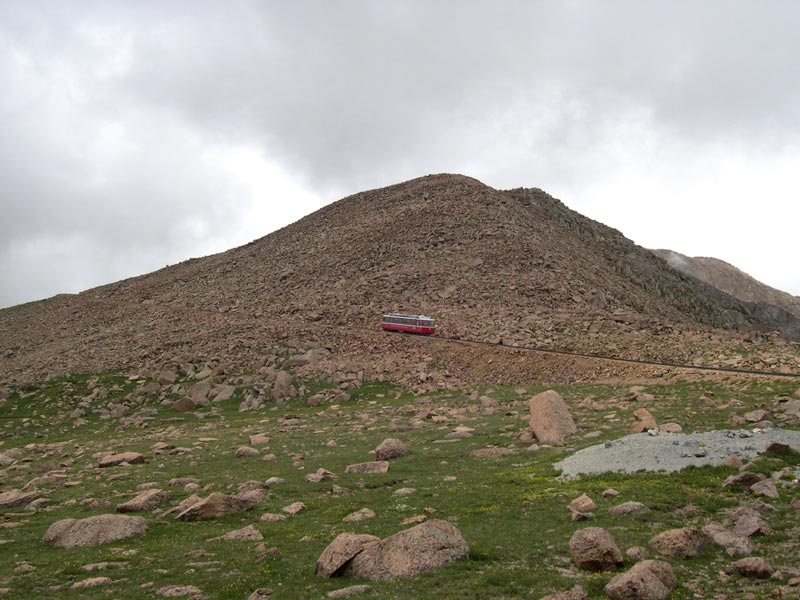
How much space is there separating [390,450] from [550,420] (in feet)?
25.4

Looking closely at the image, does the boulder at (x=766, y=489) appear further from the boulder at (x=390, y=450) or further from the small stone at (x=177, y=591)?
the small stone at (x=177, y=591)

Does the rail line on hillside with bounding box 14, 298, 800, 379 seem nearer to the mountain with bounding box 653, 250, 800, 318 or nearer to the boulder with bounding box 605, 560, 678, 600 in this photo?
the boulder with bounding box 605, 560, 678, 600

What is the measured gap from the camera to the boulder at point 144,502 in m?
22.0

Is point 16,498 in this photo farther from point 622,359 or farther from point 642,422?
point 622,359

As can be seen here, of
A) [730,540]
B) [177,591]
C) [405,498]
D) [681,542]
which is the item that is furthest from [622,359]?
[177,591]

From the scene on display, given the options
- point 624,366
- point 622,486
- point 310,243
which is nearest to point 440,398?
point 624,366

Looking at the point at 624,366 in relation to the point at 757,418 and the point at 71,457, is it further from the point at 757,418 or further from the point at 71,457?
the point at 71,457

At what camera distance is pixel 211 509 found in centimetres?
2045

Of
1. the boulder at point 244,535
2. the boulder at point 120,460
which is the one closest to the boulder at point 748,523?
the boulder at point 244,535

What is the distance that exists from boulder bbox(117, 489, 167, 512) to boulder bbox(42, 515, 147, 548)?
2.28 meters

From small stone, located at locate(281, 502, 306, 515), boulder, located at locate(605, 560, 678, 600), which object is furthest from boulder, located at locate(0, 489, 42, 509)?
boulder, located at locate(605, 560, 678, 600)

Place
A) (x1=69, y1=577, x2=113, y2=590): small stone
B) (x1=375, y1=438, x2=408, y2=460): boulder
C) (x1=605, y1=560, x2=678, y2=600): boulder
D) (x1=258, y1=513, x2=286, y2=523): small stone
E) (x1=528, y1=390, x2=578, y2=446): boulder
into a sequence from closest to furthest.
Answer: (x1=605, y1=560, x2=678, y2=600): boulder < (x1=69, y1=577, x2=113, y2=590): small stone < (x1=258, y1=513, x2=286, y2=523): small stone < (x1=375, y1=438, x2=408, y2=460): boulder < (x1=528, y1=390, x2=578, y2=446): boulder

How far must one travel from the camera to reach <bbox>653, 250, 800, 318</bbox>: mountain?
18400cm

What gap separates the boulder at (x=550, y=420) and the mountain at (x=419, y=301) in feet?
52.3
